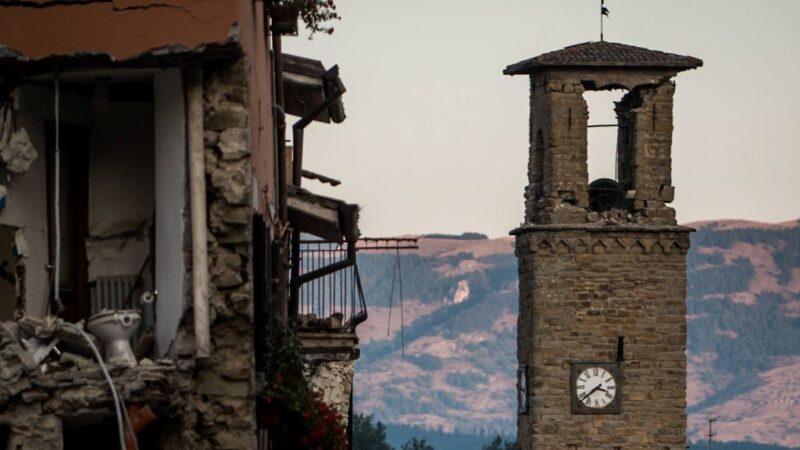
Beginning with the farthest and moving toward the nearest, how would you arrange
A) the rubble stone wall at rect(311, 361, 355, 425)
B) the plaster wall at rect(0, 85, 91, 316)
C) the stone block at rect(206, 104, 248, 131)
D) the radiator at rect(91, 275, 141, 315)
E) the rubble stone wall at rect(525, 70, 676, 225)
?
the rubble stone wall at rect(525, 70, 676, 225), the rubble stone wall at rect(311, 361, 355, 425), the radiator at rect(91, 275, 141, 315), the plaster wall at rect(0, 85, 91, 316), the stone block at rect(206, 104, 248, 131)

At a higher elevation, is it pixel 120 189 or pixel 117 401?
pixel 120 189

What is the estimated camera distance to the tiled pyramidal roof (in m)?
52.2

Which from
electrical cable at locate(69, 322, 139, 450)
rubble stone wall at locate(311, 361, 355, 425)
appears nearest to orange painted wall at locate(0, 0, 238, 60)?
electrical cable at locate(69, 322, 139, 450)

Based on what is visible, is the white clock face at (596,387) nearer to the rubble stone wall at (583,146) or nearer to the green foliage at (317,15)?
the rubble stone wall at (583,146)

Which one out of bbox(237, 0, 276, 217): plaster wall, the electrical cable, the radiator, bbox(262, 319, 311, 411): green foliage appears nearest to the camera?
the electrical cable

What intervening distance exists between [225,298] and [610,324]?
120ft

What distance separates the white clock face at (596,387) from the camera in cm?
5191

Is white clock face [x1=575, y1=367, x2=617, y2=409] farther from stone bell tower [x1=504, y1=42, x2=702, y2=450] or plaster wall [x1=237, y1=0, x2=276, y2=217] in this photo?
plaster wall [x1=237, y1=0, x2=276, y2=217]

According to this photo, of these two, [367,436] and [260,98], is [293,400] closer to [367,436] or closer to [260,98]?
[260,98]

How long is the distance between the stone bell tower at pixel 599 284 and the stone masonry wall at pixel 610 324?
19mm

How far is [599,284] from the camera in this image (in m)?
52.5

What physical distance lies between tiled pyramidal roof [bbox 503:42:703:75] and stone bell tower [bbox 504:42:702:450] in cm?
4

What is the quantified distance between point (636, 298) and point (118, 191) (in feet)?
117

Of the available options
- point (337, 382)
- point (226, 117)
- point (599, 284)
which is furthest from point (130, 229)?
point (599, 284)
